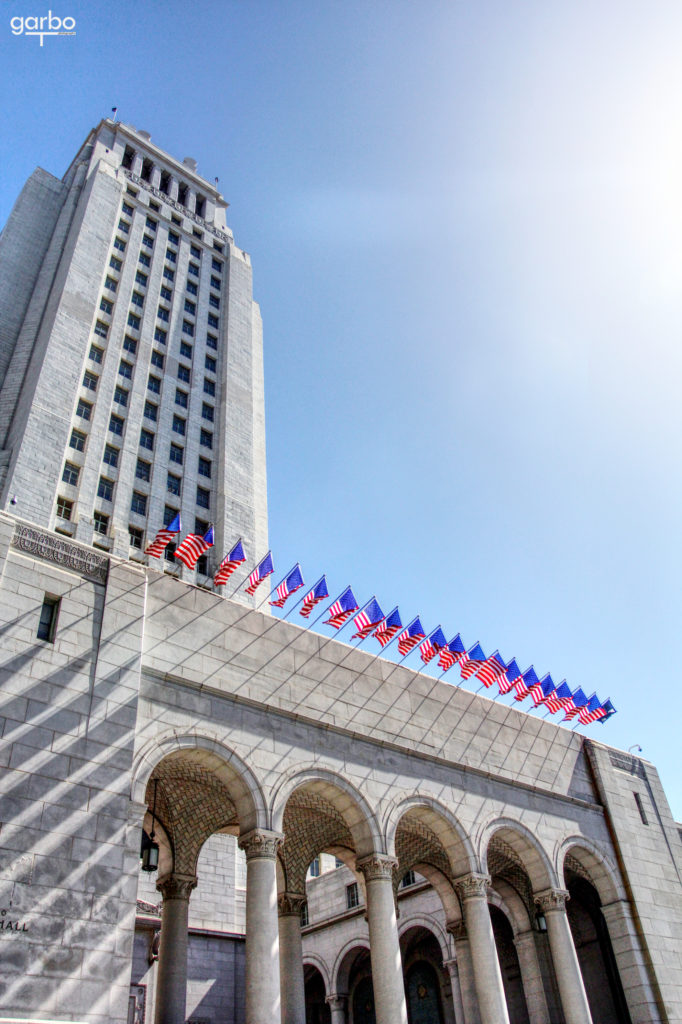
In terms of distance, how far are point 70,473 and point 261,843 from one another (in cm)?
2847

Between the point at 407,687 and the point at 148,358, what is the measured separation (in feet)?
109

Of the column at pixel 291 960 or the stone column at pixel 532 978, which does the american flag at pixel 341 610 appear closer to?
the column at pixel 291 960

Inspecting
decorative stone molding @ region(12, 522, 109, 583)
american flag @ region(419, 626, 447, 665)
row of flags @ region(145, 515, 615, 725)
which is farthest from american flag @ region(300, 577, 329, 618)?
decorative stone molding @ region(12, 522, 109, 583)

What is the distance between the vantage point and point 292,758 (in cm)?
2308

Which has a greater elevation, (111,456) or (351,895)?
(111,456)

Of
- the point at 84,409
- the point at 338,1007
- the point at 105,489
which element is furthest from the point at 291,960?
the point at 84,409

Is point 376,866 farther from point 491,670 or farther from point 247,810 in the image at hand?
point 491,670

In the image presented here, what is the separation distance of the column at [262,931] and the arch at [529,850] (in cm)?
968

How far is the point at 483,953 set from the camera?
24422mm


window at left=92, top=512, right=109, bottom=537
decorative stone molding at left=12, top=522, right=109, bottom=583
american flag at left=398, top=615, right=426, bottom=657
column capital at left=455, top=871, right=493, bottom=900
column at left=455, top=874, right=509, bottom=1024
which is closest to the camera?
decorative stone molding at left=12, top=522, right=109, bottom=583

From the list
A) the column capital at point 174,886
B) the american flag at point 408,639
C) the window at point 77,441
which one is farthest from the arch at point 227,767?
the window at point 77,441

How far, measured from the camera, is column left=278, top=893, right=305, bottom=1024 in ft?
79.7

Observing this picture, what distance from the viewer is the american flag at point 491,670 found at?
30.7 meters

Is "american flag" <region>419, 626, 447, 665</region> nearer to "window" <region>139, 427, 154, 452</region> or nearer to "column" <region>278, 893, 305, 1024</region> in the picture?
"column" <region>278, 893, 305, 1024</region>
